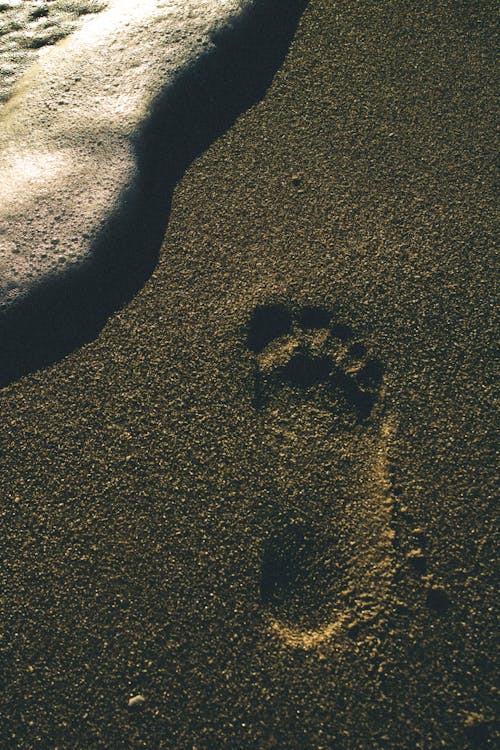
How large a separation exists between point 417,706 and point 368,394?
2.21 ft

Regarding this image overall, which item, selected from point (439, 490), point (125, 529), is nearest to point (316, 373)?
point (439, 490)

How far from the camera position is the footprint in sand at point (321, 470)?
114 cm

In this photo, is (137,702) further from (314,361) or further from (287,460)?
(314,361)

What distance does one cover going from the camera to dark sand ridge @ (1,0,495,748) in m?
1.10

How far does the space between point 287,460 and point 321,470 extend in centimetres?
8

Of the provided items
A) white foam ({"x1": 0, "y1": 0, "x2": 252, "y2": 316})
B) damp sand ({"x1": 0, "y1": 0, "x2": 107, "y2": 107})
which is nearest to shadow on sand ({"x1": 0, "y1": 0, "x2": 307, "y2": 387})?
white foam ({"x1": 0, "y1": 0, "x2": 252, "y2": 316})

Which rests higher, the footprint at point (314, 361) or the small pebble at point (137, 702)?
the footprint at point (314, 361)

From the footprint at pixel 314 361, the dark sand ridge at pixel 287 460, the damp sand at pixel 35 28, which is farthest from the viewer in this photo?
the damp sand at pixel 35 28

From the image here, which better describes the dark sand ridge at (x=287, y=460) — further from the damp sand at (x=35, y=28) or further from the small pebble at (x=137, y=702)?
the damp sand at (x=35, y=28)

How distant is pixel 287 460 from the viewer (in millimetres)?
1246

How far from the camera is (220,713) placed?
3.57ft

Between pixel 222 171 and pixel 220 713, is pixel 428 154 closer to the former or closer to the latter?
pixel 222 171

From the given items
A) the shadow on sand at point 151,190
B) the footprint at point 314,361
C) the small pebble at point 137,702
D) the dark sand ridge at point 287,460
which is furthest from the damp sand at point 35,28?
the small pebble at point 137,702

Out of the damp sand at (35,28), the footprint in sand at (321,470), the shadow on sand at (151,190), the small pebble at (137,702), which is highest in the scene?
the damp sand at (35,28)
